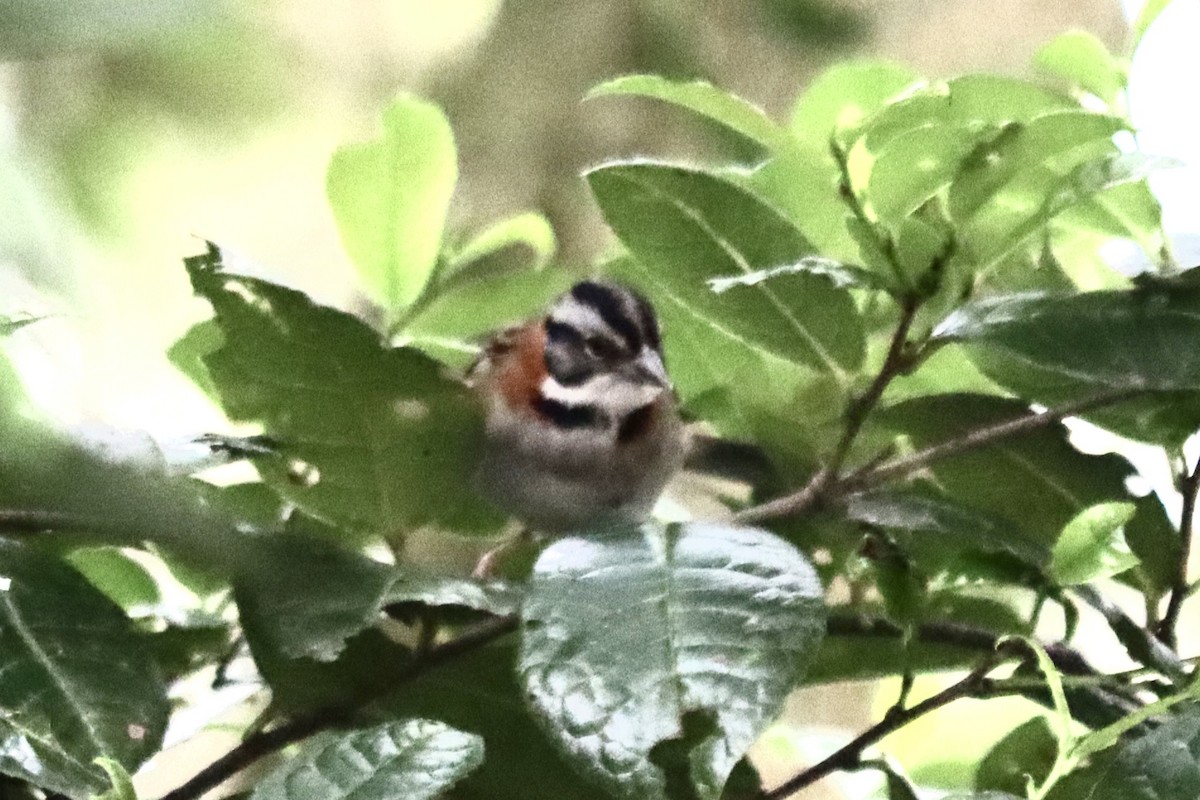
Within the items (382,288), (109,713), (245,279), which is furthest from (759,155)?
(109,713)

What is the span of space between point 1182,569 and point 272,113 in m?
0.41

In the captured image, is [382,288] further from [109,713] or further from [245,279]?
[109,713]

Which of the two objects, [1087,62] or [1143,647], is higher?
[1087,62]

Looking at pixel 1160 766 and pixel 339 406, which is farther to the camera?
pixel 339 406

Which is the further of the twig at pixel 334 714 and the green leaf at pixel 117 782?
the twig at pixel 334 714

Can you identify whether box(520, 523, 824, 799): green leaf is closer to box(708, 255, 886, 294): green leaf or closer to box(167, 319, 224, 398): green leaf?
box(708, 255, 886, 294): green leaf

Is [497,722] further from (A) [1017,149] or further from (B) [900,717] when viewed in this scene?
(A) [1017,149]

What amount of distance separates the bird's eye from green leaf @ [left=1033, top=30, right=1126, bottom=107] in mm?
321

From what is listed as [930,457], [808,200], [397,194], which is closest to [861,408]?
[930,457]

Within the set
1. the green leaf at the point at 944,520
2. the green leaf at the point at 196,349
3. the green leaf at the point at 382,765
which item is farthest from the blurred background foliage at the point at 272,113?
the green leaf at the point at 944,520

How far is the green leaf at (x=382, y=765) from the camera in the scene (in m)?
0.32

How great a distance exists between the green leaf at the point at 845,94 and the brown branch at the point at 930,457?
0.17 metres

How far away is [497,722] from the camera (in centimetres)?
47

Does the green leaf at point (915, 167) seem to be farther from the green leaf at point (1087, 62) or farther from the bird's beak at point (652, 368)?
the bird's beak at point (652, 368)
